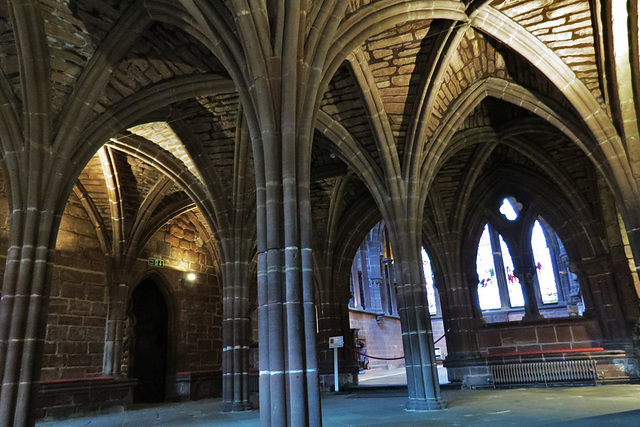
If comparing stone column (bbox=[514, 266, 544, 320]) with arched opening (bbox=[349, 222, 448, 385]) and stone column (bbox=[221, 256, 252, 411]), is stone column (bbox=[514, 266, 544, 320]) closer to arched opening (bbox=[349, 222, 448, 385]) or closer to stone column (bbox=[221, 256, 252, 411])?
arched opening (bbox=[349, 222, 448, 385])

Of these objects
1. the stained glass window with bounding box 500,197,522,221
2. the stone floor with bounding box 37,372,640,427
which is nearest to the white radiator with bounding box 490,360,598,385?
the stone floor with bounding box 37,372,640,427

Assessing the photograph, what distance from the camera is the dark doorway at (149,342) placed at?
13320mm

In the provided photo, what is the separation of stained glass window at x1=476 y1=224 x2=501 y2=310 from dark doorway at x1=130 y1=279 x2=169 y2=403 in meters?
13.7

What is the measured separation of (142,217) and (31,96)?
5815 mm

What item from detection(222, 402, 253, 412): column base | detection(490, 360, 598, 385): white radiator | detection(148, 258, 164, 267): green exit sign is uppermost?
detection(148, 258, 164, 267): green exit sign

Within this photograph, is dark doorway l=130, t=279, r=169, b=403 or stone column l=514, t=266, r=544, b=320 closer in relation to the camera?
stone column l=514, t=266, r=544, b=320

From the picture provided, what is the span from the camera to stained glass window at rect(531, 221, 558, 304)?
19.7m

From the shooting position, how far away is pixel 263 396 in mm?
4516

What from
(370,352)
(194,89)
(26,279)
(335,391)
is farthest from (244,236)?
(370,352)

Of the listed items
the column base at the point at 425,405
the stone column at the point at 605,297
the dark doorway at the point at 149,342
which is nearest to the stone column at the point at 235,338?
the column base at the point at 425,405

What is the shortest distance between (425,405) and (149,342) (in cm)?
935

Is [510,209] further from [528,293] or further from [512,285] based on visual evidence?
[512,285]

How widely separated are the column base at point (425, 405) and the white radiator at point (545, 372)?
4.57 meters

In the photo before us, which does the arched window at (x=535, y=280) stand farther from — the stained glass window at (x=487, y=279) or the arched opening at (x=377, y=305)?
the arched opening at (x=377, y=305)
